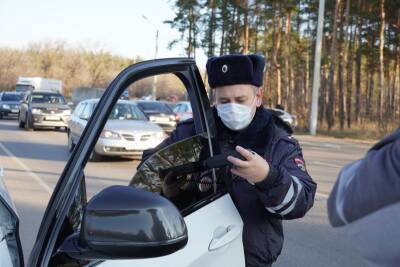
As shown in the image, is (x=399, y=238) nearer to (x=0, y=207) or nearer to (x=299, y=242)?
(x=0, y=207)

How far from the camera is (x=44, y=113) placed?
22.2 m

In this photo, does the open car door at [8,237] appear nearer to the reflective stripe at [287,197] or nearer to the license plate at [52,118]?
the reflective stripe at [287,197]

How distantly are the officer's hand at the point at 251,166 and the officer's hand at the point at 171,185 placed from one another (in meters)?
0.46

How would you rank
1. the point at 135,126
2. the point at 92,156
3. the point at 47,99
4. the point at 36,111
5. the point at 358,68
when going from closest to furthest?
the point at 92,156, the point at 135,126, the point at 36,111, the point at 47,99, the point at 358,68

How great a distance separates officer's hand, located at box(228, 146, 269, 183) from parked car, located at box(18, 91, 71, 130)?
20376mm

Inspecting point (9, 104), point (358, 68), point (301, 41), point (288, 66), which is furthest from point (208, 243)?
point (301, 41)

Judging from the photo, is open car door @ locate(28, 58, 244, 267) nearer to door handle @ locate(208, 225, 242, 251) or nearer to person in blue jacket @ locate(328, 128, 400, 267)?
door handle @ locate(208, 225, 242, 251)

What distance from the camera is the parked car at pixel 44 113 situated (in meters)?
22.1

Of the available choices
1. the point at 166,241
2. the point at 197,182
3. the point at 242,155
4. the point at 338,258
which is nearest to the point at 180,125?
the point at 197,182

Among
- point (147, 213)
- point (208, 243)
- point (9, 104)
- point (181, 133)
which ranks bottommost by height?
point (9, 104)

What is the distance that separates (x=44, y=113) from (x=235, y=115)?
2090cm

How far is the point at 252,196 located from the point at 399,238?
4.23 ft

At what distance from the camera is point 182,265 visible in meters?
1.88

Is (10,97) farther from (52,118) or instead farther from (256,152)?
(256,152)
